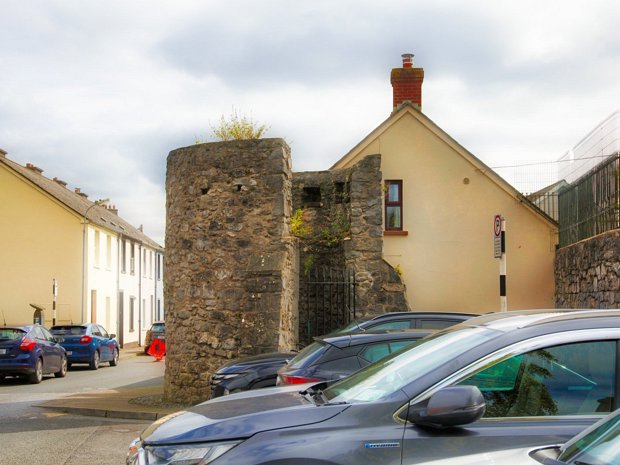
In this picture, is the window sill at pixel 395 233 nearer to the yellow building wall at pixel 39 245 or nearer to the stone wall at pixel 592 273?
the stone wall at pixel 592 273

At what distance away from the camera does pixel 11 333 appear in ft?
71.7

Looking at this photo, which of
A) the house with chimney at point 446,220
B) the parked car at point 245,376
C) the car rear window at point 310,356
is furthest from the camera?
the house with chimney at point 446,220

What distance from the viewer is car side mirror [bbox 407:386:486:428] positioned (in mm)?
4012

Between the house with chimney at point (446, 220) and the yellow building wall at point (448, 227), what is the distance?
30 mm

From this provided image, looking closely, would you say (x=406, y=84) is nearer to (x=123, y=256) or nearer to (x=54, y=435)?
(x=54, y=435)

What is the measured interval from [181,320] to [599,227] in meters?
8.31

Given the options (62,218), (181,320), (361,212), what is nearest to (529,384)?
(181,320)

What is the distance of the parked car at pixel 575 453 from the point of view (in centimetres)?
321

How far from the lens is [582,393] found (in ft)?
14.3

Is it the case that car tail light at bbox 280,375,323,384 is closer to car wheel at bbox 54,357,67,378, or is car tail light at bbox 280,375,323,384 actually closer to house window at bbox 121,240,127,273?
car wheel at bbox 54,357,67,378

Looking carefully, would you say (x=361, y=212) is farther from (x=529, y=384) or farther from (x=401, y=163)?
(x=529, y=384)

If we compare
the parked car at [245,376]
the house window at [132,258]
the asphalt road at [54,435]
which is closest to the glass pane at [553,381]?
the asphalt road at [54,435]

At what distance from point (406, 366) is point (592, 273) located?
11695 mm

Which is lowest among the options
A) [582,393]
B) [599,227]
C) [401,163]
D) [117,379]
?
[117,379]
